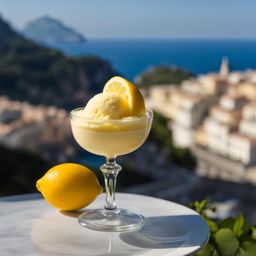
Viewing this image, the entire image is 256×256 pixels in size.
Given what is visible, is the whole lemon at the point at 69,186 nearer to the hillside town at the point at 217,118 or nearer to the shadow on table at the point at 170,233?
the shadow on table at the point at 170,233

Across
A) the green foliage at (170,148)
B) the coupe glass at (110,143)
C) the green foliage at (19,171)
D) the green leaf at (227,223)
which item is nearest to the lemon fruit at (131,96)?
the coupe glass at (110,143)

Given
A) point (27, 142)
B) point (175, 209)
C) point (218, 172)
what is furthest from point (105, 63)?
point (175, 209)

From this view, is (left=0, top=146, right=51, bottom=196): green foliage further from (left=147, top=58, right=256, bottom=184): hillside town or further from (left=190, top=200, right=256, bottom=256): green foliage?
(left=190, top=200, right=256, bottom=256): green foliage

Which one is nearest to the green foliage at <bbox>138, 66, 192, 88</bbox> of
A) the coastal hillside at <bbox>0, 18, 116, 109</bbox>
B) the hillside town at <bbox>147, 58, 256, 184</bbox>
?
the hillside town at <bbox>147, 58, 256, 184</bbox>

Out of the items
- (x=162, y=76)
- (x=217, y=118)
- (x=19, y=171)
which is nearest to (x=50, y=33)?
(x=162, y=76)

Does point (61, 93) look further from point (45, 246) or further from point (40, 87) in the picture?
point (45, 246)
